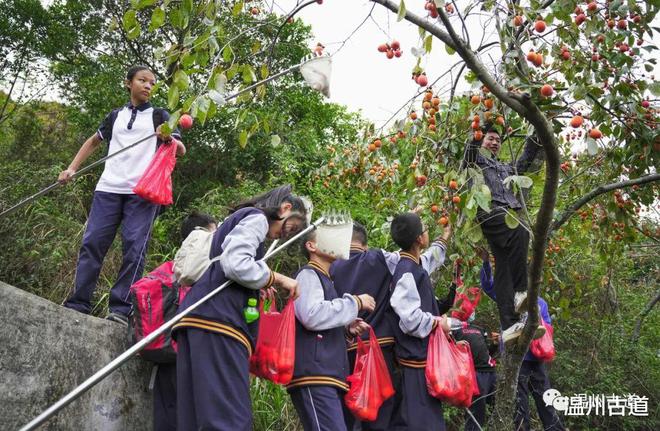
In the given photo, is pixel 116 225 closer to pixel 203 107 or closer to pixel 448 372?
pixel 203 107

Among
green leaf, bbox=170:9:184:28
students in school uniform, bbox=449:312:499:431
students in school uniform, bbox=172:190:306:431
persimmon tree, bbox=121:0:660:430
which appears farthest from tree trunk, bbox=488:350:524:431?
green leaf, bbox=170:9:184:28

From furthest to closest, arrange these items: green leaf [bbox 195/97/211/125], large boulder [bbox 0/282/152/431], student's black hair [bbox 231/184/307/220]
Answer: large boulder [bbox 0/282/152/431], student's black hair [bbox 231/184/307/220], green leaf [bbox 195/97/211/125]

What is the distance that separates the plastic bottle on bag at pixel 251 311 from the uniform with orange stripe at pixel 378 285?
0.99 m

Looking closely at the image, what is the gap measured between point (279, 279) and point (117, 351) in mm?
1488

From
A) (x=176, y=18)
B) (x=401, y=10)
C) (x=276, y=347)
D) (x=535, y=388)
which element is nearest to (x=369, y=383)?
(x=276, y=347)

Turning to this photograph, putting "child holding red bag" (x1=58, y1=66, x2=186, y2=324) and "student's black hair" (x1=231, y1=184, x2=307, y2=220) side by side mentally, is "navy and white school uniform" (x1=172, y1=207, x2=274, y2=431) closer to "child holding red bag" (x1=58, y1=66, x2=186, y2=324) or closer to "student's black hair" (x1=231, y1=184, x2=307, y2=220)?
"student's black hair" (x1=231, y1=184, x2=307, y2=220)

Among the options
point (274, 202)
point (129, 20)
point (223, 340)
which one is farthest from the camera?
point (274, 202)

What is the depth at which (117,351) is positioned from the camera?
3.79 meters

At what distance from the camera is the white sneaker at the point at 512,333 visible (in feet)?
12.8

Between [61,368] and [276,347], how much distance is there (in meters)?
1.32

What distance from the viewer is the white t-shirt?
4.05 metres

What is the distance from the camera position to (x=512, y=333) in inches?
154

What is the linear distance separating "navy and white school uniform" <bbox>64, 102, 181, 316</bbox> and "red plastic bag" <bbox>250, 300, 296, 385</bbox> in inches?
50.6

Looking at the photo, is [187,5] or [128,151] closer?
[187,5]
